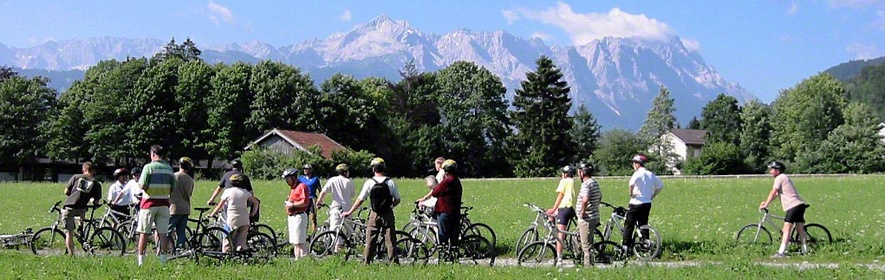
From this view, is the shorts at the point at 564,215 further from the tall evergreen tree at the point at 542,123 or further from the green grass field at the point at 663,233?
the tall evergreen tree at the point at 542,123

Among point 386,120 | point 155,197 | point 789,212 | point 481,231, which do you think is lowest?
point 481,231

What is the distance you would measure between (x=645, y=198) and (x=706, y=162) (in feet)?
222

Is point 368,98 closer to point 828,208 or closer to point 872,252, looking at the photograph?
point 828,208

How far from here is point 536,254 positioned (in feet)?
46.4

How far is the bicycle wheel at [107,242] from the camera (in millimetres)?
15352

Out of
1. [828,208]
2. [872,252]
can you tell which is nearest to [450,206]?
[872,252]

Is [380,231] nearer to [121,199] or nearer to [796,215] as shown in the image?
[121,199]

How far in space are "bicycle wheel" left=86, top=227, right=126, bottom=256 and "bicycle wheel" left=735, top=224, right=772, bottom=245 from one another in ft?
37.9

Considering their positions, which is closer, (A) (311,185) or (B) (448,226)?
(B) (448,226)

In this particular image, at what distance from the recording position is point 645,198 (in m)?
14.2

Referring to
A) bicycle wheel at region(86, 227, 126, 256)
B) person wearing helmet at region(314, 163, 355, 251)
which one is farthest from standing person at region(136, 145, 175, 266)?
person wearing helmet at region(314, 163, 355, 251)

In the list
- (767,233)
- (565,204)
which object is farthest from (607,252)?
(767,233)

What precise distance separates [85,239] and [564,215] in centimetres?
896

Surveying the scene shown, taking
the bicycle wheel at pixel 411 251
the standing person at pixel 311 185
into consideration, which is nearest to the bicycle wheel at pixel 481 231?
the bicycle wheel at pixel 411 251
